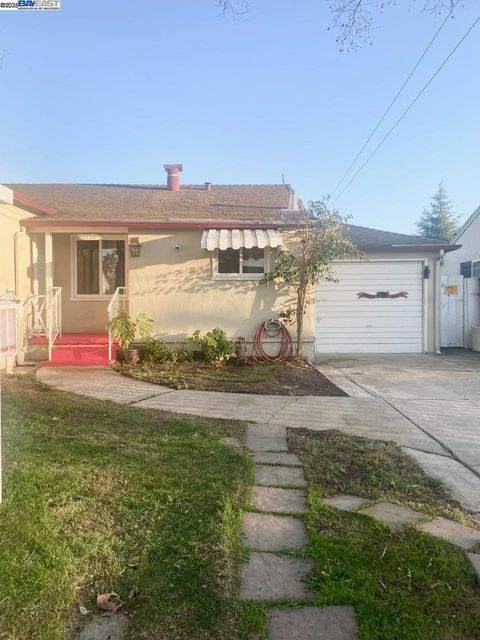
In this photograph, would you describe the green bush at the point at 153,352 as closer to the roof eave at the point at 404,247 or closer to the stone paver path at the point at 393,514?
the roof eave at the point at 404,247

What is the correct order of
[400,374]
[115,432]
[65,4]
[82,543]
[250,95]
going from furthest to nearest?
[250,95] → [400,374] → [65,4] → [115,432] → [82,543]

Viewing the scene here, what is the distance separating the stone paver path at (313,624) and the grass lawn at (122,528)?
0.19 metres

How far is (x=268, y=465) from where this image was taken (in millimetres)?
3963

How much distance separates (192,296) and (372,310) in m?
4.99

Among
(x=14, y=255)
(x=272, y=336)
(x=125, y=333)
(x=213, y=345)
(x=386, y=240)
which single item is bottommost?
(x=213, y=345)

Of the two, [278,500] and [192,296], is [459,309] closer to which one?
[192,296]

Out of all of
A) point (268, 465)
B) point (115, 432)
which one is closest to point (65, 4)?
point (115, 432)

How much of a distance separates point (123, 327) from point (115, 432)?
4.90 metres

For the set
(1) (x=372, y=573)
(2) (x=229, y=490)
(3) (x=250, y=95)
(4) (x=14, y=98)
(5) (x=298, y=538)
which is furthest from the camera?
(3) (x=250, y=95)

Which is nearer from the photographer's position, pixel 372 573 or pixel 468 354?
pixel 372 573

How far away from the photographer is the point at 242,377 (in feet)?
27.2

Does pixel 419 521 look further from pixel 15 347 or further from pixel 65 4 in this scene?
pixel 65 4

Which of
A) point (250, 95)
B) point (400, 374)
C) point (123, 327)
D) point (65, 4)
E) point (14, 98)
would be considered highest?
point (250, 95)

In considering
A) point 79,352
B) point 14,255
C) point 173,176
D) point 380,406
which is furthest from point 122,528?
point 173,176
